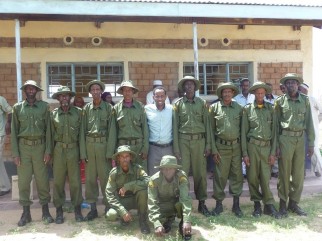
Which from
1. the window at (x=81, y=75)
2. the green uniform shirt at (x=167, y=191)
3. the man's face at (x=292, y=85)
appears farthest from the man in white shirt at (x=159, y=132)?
the window at (x=81, y=75)

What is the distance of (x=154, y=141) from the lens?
5.01 meters

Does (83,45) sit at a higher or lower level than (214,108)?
higher

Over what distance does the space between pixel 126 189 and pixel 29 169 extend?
126cm

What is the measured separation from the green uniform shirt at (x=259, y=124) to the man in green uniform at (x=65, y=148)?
82.5 inches

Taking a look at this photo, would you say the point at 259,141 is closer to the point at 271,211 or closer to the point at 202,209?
the point at 271,211

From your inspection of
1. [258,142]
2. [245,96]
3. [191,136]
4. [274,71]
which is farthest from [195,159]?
[274,71]

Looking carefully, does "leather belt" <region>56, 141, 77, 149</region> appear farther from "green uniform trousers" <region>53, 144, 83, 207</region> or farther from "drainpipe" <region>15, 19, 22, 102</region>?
"drainpipe" <region>15, 19, 22, 102</region>

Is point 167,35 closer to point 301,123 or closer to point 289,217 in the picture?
point 301,123

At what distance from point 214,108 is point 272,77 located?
11.5ft

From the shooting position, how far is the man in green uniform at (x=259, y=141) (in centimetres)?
493

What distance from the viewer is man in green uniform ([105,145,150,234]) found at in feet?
14.7

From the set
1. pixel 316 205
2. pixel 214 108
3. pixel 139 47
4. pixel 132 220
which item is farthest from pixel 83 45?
pixel 316 205

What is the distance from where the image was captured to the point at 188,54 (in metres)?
7.77

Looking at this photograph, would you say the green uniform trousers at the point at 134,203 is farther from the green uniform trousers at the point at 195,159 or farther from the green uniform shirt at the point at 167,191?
the green uniform trousers at the point at 195,159
